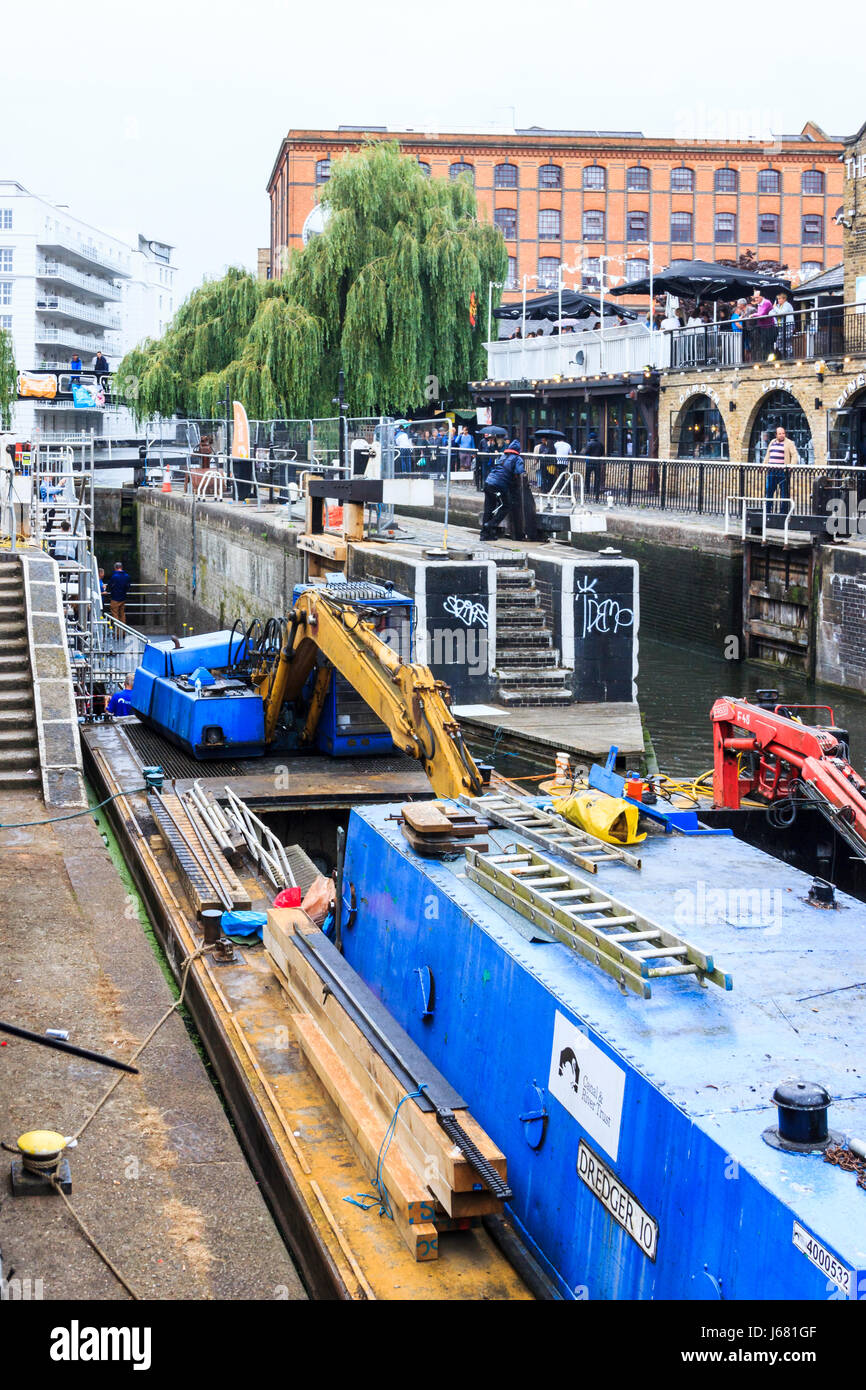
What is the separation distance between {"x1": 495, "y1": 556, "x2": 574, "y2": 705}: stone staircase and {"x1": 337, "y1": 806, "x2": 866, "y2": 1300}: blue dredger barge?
39.5 feet

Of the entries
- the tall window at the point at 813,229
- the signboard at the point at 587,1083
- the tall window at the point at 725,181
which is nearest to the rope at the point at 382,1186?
the signboard at the point at 587,1083

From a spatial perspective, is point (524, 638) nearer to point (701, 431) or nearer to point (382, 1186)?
point (382, 1186)

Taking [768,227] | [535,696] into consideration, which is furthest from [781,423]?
[768,227]

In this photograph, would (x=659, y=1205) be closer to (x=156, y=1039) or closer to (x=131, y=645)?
(x=156, y=1039)

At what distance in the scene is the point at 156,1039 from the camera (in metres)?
9.54

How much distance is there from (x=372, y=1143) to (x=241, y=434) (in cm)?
3076

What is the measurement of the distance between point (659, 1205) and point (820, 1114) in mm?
858

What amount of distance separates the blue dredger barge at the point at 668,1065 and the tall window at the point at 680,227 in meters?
73.3

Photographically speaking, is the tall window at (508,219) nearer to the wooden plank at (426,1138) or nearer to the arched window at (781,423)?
Answer: the arched window at (781,423)

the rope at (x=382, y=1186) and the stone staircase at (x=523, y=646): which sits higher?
the stone staircase at (x=523, y=646)

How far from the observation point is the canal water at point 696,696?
22.1 meters

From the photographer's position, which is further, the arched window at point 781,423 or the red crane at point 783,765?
the arched window at point 781,423

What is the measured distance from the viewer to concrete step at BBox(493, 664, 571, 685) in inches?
853

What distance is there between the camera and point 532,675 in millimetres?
21703
